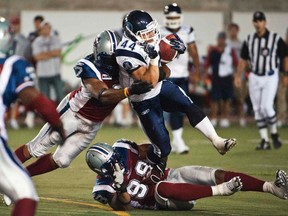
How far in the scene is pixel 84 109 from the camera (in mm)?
7656

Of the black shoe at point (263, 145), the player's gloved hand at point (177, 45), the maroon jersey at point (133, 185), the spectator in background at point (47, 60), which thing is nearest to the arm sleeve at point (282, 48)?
the black shoe at point (263, 145)

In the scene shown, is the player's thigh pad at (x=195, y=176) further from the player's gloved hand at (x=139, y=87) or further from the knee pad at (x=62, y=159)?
the knee pad at (x=62, y=159)

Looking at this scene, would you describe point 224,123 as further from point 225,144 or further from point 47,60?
point 225,144

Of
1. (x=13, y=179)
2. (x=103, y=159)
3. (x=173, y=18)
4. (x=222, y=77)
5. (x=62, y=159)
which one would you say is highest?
(x=13, y=179)

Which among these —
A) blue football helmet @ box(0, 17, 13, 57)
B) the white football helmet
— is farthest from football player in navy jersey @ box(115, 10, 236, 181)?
the white football helmet

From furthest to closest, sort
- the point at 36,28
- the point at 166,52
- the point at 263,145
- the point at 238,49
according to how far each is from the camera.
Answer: the point at 238,49
the point at 36,28
the point at 263,145
the point at 166,52

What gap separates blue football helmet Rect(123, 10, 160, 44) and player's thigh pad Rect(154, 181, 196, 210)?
3.66ft

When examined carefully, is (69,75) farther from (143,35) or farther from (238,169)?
(143,35)

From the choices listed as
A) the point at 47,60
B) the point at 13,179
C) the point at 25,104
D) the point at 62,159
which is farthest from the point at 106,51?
the point at 47,60

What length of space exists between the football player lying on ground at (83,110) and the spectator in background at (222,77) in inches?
343

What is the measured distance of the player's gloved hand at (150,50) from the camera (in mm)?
7039

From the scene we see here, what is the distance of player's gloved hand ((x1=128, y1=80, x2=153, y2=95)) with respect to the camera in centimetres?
691

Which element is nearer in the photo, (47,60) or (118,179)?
(118,179)

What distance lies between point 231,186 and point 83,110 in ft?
5.36
